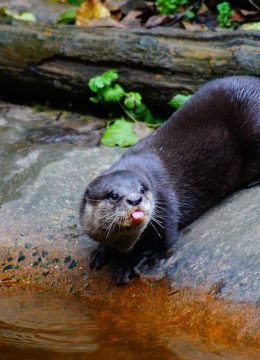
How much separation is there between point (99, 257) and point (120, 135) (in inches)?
47.3

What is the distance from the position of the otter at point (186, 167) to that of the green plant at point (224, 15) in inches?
61.8

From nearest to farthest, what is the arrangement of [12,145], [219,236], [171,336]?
[171,336], [219,236], [12,145]

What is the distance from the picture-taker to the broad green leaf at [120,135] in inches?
166

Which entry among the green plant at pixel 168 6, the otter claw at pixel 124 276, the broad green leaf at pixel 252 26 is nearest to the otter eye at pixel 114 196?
the otter claw at pixel 124 276

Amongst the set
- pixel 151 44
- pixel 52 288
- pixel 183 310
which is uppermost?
pixel 151 44

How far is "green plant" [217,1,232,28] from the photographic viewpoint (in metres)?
5.10

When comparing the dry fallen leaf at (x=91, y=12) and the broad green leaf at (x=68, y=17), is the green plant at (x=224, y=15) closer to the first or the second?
the dry fallen leaf at (x=91, y=12)

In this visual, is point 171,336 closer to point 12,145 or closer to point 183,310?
point 183,310

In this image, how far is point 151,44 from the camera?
14.4ft

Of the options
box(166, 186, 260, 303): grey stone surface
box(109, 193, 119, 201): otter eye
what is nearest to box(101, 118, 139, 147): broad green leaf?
box(166, 186, 260, 303): grey stone surface

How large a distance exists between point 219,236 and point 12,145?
162cm

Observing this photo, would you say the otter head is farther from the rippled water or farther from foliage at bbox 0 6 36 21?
foliage at bbox 0 6 36 21

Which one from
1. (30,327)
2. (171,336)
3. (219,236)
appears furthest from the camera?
(219,236)

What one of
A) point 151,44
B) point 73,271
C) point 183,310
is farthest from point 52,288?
point 151,44
